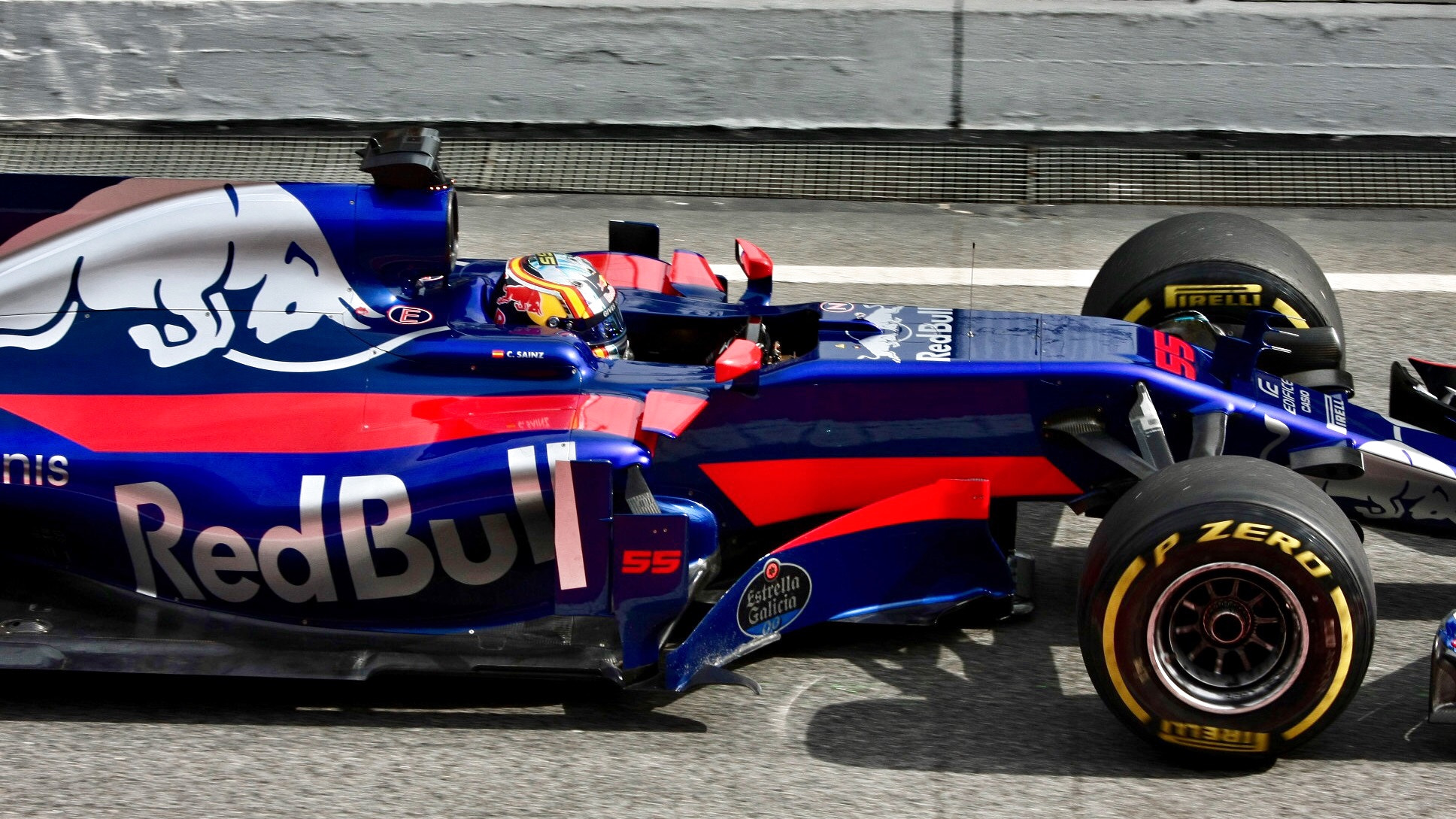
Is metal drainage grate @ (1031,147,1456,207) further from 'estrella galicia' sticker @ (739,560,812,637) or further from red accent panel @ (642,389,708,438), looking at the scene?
'estrella galicia' sticker @ (739,560,812,637)

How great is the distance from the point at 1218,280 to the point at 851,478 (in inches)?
59.6

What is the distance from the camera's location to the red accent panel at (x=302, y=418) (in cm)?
405

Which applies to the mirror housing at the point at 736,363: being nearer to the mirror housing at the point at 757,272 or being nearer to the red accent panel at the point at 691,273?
the mirror housing at the point at 757,272

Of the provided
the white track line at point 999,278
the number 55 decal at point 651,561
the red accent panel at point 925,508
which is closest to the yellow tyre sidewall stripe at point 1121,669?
the red accent panel at point 925,508

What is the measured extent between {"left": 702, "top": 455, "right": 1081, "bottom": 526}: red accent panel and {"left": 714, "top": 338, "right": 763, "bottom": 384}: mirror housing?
0.80ft

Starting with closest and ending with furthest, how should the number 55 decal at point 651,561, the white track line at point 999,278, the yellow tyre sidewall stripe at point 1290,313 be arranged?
the number 55 decal at point 651,561 < the yellow tyre sidewall stripe at point 1290,313 < the white track line at point 999,278

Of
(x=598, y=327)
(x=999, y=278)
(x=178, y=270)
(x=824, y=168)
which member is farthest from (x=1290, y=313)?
(x=178, y=270)

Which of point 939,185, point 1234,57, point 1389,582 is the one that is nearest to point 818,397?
point 1389,582

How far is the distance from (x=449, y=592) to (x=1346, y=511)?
89.2 inches

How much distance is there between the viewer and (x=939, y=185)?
7.50 m

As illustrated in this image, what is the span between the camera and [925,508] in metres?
4.01

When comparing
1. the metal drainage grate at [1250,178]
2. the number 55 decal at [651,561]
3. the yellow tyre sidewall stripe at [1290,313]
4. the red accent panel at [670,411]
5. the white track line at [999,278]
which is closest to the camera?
the number 55 decal at [651,561]

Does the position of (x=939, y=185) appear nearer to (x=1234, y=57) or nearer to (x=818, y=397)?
(x=1234, y=57)

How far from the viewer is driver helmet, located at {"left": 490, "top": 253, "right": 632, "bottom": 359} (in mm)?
4469
